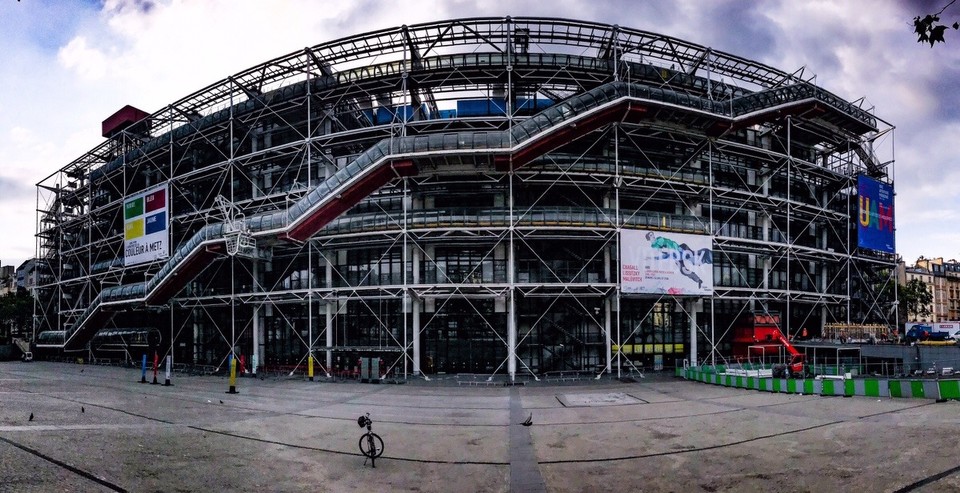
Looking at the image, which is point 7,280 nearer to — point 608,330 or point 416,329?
point 416,329

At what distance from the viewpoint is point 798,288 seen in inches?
1521

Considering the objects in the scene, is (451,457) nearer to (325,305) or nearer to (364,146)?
(325,305)

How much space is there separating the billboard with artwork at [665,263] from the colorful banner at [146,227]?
31.7 m

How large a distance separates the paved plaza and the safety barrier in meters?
0.81

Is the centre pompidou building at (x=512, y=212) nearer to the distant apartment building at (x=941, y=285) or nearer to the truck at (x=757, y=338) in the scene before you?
the truck at (x=757, y=338)

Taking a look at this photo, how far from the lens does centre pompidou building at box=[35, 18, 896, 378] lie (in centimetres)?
3000

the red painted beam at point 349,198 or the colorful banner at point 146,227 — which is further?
the colorful banner at point 146,227

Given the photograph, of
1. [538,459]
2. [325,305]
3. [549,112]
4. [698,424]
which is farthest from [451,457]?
[325,305]

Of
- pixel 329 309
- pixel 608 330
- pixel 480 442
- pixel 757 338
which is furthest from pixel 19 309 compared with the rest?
pixel 757 338

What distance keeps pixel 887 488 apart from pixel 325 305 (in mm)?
29419

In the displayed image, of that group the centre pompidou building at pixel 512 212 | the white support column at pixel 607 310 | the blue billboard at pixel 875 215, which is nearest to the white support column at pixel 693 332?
the centre pompidou building at pixel 512 212

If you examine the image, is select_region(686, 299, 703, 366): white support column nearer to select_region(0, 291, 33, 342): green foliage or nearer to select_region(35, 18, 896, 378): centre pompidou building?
select_region(35, 18, 896, 378): centre pompidou building

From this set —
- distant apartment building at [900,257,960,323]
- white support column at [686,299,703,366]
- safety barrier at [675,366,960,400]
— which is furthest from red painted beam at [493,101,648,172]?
distant apartment building at [900,257,960,323]

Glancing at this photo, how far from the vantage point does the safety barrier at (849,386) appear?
20812 mm
